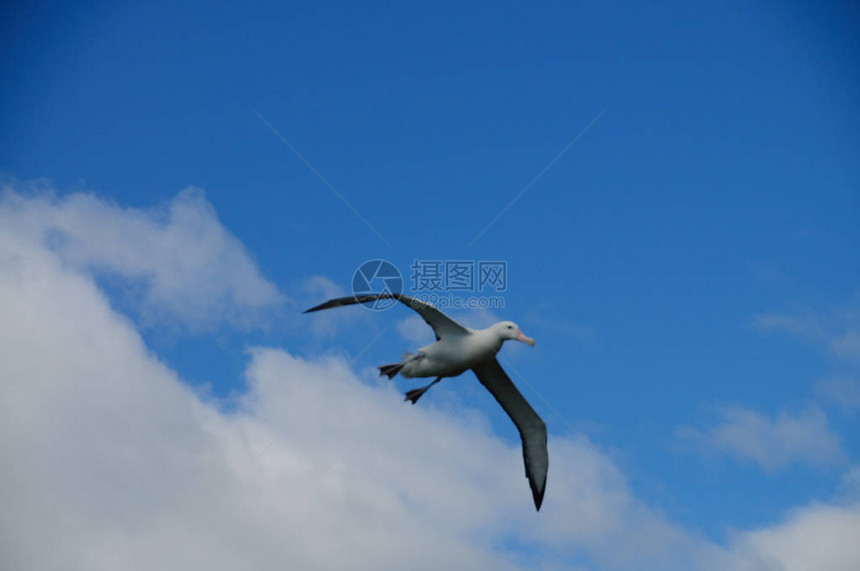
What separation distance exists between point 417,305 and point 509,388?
11.4 ft

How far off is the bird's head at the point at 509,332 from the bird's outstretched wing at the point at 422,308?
68 centimetres

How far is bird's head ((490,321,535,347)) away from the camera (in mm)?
12625

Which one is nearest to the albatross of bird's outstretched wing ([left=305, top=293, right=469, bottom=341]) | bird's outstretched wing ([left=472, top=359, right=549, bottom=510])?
bird's outstretched wing ([left=305, top=293, right=469, bottom=341])

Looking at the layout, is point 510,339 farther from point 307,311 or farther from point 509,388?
point 307,311

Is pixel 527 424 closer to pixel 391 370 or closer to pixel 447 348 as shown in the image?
pixel 447 348

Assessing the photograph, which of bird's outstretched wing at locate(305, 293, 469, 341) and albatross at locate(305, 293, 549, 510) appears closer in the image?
bird's outstretched wing at locate(305, 293, 469, 341)

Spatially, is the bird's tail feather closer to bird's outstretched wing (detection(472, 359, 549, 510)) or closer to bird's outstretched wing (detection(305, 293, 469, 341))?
bird's outstretched wing (detection(305, 293, 469, 341))

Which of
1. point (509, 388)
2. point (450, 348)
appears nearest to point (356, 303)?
point (450, 348)

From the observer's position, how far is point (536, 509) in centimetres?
1426

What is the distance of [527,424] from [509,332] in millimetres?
2881

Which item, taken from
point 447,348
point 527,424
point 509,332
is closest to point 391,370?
point 447,348

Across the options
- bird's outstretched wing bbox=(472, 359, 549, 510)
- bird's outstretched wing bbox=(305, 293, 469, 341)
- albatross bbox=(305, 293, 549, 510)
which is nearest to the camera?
bird's outstretched wing bbox=(305, 293, 469, 341)

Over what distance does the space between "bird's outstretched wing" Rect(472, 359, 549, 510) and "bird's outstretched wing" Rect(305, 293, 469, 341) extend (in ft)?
6.74

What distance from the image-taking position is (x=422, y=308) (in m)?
12.0
